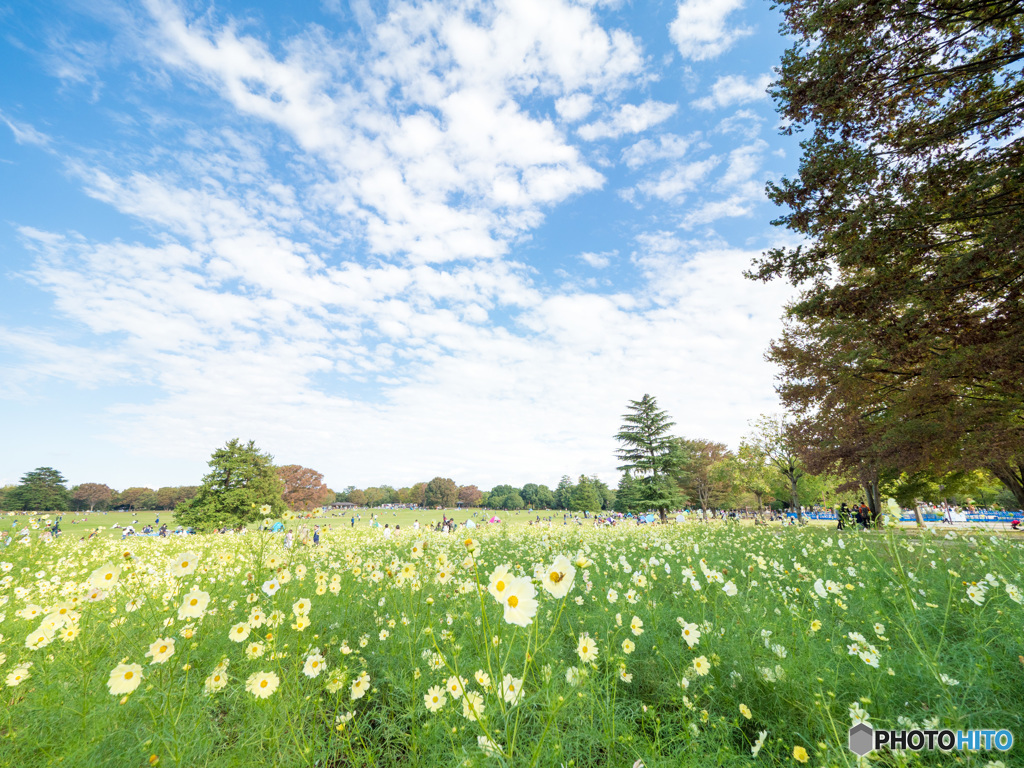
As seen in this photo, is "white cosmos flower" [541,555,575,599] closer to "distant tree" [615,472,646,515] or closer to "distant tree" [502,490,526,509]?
"distant tree" [615,472,646,515]

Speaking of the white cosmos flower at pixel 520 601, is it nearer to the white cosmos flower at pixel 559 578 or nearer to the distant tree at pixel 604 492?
the white cosmos flower at pixel 559 578

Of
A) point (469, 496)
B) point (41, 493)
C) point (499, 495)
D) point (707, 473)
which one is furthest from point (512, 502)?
point (41, 493)

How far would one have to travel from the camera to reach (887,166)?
24.4 ft

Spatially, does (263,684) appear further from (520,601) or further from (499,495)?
(499,495)

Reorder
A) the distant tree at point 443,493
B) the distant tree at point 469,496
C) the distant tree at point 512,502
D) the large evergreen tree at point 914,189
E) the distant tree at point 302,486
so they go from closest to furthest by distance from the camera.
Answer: the large evergreen tree at point 914,189 → the distant tree at point 302,486 → the distant tree at point 512,502 → the distant tree at point 443,493 → the distant tree at point 469,496

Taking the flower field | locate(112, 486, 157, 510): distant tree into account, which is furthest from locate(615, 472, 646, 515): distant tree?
locate(112, 486, 157, 510): distant tree

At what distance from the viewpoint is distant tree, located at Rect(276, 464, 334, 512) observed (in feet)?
221

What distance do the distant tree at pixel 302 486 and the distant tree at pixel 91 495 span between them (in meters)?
70.3

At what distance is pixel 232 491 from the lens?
109 feet

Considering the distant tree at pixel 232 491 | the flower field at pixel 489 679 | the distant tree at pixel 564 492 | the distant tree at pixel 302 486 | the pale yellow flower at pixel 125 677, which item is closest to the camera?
the pale yellow flower at pixel 125 677

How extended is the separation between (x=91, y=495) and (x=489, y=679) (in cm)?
14677

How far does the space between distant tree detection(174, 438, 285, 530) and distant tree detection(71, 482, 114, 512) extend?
103m

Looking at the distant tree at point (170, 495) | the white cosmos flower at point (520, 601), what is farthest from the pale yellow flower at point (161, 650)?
the distant tree at point (170, 495)

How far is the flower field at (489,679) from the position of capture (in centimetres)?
203
